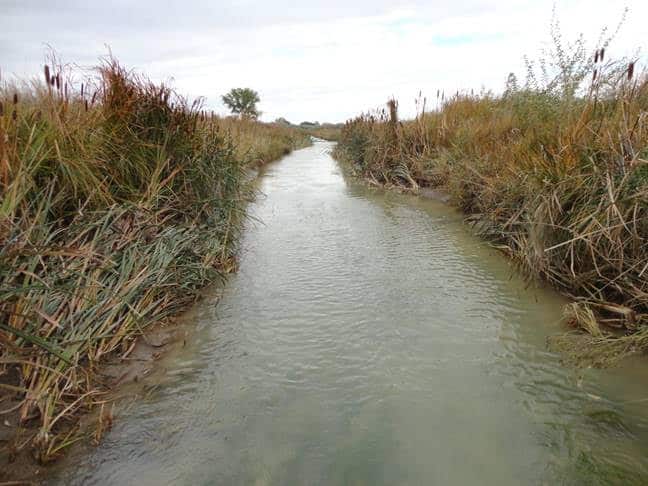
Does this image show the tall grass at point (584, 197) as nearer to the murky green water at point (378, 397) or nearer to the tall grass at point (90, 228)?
the murky green water at point (378, 397)

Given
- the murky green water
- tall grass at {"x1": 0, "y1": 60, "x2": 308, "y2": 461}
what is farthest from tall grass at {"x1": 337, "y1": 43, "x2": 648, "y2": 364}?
tall grass at {"x1": 0, "y1": 60, "x2": 308, "y2": 461}

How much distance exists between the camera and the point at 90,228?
9.43ft

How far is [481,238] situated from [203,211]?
128 inches

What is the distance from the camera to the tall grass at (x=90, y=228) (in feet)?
6.57

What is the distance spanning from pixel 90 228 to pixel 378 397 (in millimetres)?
2194

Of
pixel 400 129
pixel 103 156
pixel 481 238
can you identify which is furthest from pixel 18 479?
pixel 400 129

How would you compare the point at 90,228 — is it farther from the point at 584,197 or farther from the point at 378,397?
the point at 584,197

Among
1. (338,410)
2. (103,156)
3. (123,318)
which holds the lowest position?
(338,410)

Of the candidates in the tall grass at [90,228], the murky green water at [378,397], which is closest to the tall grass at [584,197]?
the murky green water at [378,397]

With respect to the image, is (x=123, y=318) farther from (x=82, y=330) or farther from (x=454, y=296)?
(x=454, y=296)

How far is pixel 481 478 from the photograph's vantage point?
5.85 feet

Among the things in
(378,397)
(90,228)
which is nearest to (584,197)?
(378,397)

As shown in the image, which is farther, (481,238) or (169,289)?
(481,238)

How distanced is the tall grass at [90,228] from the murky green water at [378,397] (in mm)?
346
